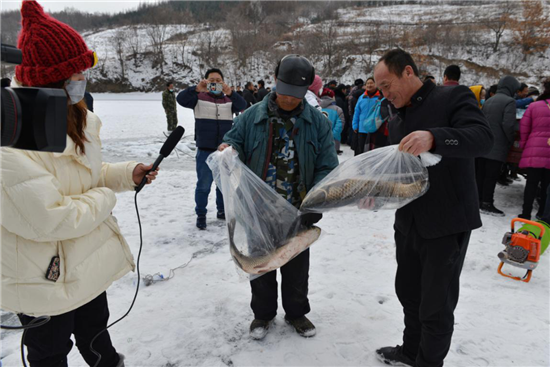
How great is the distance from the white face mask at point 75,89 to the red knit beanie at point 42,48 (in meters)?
0.04

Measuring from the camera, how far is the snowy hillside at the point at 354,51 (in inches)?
1286

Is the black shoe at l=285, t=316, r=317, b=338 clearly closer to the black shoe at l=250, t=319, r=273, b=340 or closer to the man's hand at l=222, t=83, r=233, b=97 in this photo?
the black shoe at l=250, t=319, r=273, b=340

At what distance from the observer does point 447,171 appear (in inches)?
63.7

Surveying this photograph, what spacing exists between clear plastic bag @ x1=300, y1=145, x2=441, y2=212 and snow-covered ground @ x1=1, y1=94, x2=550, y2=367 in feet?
2.62

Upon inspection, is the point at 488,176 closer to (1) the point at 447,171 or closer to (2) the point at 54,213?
(1) the point at 447,171

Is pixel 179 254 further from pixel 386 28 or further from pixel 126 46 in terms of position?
pixel 126 46

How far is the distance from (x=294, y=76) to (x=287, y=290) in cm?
151

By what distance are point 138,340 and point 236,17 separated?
196 ft

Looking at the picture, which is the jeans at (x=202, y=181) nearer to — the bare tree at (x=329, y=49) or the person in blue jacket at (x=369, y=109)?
the person in blue jacket at (x=369, y=109)

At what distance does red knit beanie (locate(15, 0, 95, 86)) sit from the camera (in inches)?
50.3

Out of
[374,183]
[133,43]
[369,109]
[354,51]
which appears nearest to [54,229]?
[374,183]

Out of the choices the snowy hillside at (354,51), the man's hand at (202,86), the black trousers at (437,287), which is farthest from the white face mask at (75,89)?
the snowy hillside at (354,51)

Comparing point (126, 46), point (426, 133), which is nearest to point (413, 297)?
point (426, 133)

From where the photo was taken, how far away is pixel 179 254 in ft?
11.4
